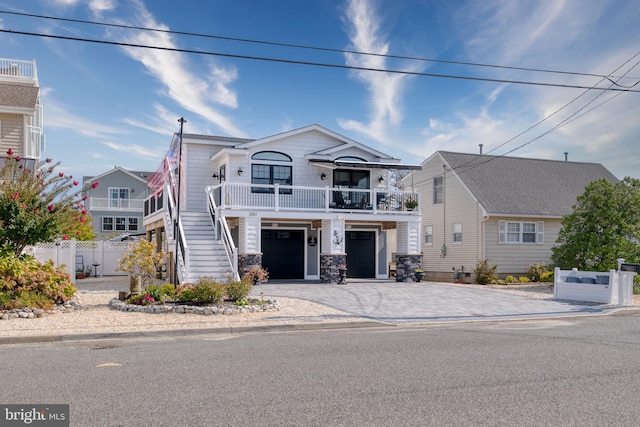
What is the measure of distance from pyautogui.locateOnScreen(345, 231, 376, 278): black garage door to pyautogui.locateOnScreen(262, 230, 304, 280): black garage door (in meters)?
2.60

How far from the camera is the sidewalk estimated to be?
36.7 feet

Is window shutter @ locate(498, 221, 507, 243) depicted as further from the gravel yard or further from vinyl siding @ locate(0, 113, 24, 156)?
vinyl siding @ locate(0, 113, 24, 156)

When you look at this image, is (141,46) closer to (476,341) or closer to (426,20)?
(426,20)

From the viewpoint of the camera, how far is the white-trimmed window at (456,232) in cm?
2952

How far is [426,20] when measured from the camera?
17.6 m

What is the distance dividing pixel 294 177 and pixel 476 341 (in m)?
15.7

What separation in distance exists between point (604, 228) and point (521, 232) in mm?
7104

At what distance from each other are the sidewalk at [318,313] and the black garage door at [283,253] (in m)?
4.12

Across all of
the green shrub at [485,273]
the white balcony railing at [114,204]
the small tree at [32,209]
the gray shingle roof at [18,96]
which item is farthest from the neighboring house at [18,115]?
the green shrub at [485,273]

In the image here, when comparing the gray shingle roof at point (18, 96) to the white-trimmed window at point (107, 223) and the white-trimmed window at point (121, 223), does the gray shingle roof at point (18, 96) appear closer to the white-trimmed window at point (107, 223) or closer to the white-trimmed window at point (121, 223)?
the white-trimmed window at point (107, 223)

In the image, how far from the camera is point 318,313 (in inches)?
541

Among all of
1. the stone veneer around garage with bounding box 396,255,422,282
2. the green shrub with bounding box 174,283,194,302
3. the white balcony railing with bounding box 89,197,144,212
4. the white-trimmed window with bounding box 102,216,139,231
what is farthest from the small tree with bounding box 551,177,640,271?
the white-trimmed window with bounding box 102,216,139,231

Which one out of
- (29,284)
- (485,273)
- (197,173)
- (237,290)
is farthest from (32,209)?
(485,273)

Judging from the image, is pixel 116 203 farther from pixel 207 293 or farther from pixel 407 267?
pixel 207 293
